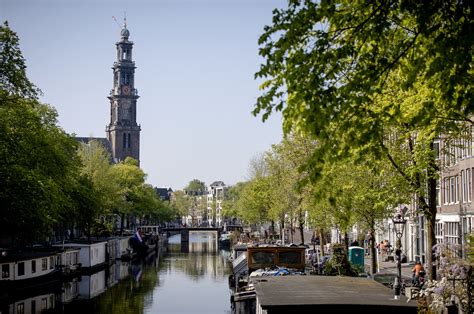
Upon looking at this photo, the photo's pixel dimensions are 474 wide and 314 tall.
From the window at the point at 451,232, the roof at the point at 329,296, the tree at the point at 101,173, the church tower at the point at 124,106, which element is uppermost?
the church tower at the point at 124,106

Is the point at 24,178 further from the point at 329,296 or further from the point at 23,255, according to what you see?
the point at 329,296

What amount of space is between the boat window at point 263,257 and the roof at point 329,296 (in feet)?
58.4

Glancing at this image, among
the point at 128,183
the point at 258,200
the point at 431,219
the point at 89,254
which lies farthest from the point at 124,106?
the point at 431,219

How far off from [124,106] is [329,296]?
583ft

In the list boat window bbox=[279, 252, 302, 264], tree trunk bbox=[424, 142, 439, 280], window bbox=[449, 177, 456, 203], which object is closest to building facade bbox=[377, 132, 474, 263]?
window bbox=[449, 177, 456, 203]

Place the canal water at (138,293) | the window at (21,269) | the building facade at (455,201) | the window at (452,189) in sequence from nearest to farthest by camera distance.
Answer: the building facade at (455,201)
the canal water at (138,293)
the window at (452,189)
the window at (21,269)

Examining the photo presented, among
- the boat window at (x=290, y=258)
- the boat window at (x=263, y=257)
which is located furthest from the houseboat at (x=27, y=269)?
the boat window at (x=290, y=258)

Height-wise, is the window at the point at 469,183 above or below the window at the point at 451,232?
above

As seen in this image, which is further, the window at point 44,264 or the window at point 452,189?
the window at point 44,264

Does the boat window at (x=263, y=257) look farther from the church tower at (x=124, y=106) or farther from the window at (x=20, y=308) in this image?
the church tower at (x=124, y=106)

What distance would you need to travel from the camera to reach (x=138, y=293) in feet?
174

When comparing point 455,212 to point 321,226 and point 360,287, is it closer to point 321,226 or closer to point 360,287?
point 321,226

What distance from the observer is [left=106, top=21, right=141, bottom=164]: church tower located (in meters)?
193

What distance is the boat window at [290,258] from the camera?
145 feet
